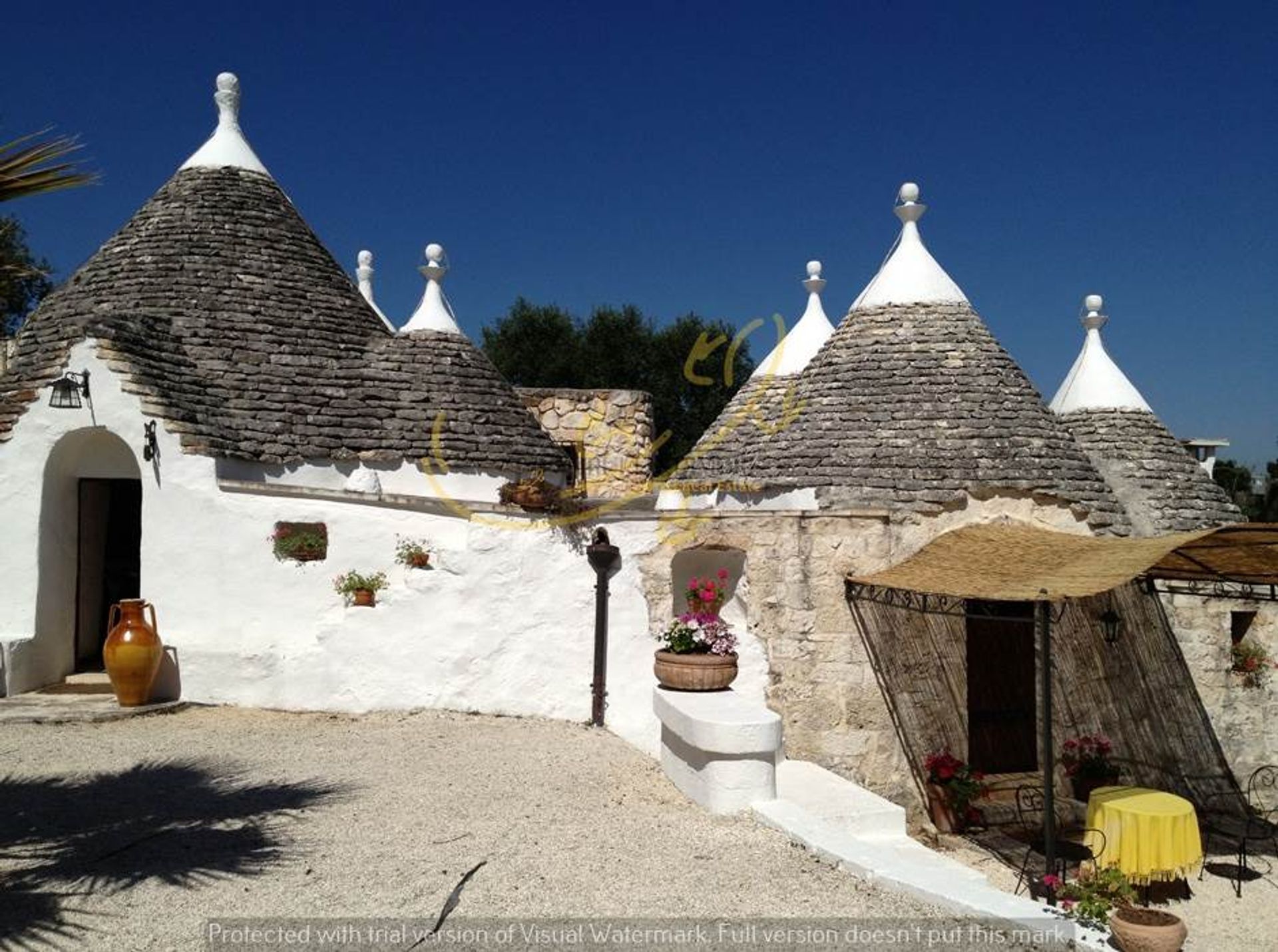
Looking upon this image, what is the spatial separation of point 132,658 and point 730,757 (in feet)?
19.7

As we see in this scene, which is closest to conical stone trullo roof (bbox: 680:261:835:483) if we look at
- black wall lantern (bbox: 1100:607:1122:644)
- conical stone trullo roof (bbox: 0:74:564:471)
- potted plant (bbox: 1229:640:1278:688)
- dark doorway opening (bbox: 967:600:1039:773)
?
conical stone trullo roof (bbox: 0:74:564:471)

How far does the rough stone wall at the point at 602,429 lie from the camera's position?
17781mm

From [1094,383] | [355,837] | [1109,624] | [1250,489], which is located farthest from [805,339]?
[1250,489]

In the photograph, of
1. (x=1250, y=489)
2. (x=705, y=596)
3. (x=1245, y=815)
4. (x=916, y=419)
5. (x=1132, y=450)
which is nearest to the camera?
(x=705, y=596)

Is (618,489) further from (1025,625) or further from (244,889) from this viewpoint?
(244,889)

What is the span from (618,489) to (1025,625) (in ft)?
31.1

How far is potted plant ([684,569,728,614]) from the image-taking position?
8.45 metres

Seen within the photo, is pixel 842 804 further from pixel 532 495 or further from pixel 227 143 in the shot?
pixel 227 143

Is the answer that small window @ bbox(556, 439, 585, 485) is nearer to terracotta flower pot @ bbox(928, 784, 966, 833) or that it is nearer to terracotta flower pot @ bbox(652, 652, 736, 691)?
terracotta flower pot @ bbox(652, 652, 736, 691)

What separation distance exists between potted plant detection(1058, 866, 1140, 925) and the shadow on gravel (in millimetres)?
4496

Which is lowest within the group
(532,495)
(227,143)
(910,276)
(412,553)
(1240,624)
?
(1240,624)

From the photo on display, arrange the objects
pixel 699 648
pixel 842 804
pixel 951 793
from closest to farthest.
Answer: pixel 842 804 < pixel 699 648 < pixel 951 793

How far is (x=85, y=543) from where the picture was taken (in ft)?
34.1

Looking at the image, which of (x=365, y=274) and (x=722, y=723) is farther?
(x=365, y=274)
